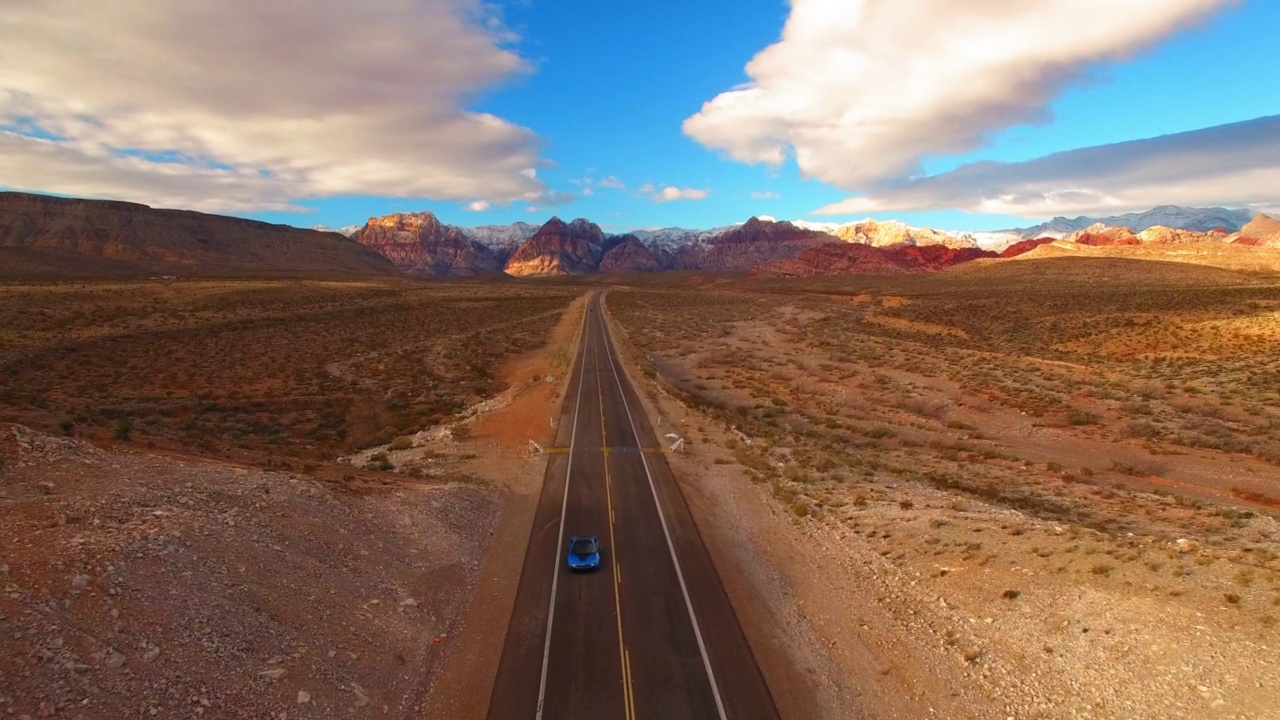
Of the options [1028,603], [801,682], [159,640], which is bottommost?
[801,682]

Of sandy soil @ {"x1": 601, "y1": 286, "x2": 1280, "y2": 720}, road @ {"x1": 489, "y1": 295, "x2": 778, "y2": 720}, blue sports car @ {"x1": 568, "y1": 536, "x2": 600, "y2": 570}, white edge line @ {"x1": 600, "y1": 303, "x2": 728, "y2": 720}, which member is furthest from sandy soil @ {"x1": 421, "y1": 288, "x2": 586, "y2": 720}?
sandy soil @ {"x1": 601, "y1": 286, "x2": 1280, "y2": 720}

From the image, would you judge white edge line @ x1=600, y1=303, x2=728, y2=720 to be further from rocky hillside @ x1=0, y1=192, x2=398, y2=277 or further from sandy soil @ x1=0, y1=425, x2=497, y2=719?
rocky hillside @ x1=0, y1=192, x2=398, y2=277

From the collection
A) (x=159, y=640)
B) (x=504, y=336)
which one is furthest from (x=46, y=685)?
(x=504, y=336)

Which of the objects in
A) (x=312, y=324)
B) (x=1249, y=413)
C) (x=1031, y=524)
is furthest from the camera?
(x=312, y=324)

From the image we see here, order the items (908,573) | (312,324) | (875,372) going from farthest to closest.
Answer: (312,324) → (875,372) → (908,573)

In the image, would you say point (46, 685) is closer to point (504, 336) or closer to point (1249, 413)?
point (1249, 413)

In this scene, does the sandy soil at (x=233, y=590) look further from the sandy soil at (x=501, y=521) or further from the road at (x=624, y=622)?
the road at (x=624, y=622)
